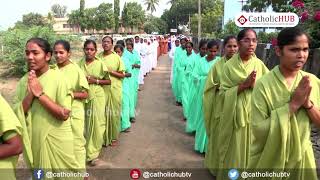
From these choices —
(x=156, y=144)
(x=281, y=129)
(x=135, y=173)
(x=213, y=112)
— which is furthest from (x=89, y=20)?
(x=281, y=129)

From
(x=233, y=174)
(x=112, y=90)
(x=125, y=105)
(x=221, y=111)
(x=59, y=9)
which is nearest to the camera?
(x=233, y=174)

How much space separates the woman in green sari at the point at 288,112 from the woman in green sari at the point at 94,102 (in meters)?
3.80

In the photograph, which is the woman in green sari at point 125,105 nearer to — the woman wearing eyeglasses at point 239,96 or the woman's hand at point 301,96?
the woman wearing eyeglasses at point 239,96

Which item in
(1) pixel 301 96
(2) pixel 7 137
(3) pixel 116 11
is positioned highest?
(3) pixel 116 11

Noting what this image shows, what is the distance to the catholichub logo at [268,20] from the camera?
7.58 metres

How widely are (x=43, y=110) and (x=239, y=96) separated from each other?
7.13 feet

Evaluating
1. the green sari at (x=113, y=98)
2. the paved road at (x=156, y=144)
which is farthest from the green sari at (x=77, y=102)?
the green sari at (x=113, y=98)

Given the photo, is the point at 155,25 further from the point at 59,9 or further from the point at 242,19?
the point at 242,19

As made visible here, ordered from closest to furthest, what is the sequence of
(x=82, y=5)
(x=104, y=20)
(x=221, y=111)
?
(x=221, y=111), (x=82, y=5), (x=104, y=20)

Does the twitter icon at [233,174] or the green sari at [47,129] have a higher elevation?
the green sari at [47,129]

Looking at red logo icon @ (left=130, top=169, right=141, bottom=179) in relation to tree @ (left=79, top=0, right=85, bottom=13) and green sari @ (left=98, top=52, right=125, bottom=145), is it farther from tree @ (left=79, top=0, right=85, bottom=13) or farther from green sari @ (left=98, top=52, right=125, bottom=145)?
tree @ (left=79, top=0, right=85, bottom=13)

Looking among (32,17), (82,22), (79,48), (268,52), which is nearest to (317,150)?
(268,52)

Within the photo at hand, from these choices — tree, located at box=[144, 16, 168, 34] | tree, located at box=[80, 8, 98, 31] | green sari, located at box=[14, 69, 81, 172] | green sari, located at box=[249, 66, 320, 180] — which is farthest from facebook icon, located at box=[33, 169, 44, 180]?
tree, located at box=[144, 16, 168, 34]

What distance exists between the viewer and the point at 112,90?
747 cm
